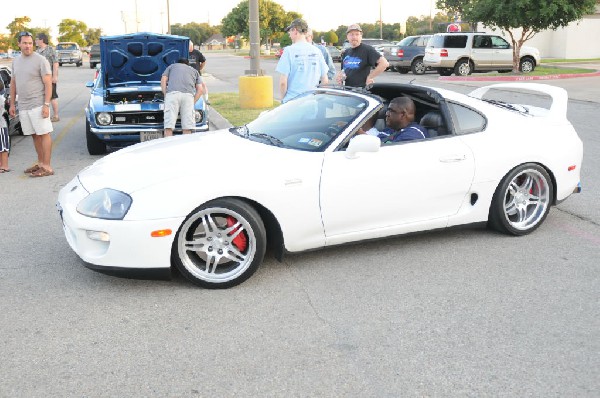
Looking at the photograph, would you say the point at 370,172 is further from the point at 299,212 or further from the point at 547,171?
the point at 547,171

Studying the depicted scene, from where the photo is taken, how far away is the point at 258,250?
448 centimetres

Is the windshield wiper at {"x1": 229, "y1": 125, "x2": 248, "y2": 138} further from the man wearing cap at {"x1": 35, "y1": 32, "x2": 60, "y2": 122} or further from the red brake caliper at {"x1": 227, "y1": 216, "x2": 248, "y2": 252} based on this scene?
the man wearing cap at {"x1": 35, "y1": 32, "x2": 60, "y2": 122}

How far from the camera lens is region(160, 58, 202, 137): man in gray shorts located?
930 centimetres

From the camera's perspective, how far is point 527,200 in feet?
18.5

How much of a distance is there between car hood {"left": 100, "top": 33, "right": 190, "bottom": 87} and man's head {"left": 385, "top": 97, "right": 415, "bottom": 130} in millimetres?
6376

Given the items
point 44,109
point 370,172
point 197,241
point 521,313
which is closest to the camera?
point 521,313

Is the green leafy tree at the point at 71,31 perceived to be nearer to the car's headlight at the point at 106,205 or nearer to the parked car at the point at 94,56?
the parked car at the point at 94,56

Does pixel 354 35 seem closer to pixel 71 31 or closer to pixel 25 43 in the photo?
pixel 25 43

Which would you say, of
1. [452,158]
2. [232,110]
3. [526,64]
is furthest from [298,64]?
[526,64]

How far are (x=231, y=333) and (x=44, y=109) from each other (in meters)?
5.50

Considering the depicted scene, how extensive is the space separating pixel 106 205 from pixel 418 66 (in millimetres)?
27396

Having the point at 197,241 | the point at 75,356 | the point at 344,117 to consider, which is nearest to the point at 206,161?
the point at 197,241

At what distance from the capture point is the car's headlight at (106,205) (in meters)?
4.24

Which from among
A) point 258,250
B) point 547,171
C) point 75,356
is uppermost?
point 547,171
